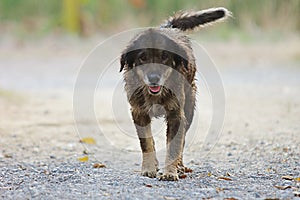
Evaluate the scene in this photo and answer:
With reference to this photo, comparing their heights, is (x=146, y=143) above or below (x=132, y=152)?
above

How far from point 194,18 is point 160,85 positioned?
1.84 meters

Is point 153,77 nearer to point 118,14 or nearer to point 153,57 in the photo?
point 153,57

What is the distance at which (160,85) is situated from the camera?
19.2 ft

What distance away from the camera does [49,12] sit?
90.4 feet

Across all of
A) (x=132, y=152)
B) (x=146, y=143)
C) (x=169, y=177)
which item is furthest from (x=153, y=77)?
(x=132, y=152)

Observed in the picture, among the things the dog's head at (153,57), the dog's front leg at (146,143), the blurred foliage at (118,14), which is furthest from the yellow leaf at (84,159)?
the blurred foliage at (118,14)

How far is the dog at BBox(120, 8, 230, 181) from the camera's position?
231 inches

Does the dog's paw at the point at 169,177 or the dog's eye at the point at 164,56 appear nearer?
the dog's eye at the point at 164,56

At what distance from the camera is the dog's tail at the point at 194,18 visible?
7.29 metres

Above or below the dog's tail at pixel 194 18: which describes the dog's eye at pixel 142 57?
below

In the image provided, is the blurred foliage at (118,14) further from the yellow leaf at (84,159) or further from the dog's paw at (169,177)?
the dog's paw at (169,177)

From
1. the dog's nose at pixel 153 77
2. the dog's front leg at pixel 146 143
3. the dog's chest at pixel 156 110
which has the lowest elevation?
the dog's front leg at pixel 146 143

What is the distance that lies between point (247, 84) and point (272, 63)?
4342 mm

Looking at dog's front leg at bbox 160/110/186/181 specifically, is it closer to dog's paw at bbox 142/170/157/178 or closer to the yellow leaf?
dog's paw at bbox 142/170/157/178
